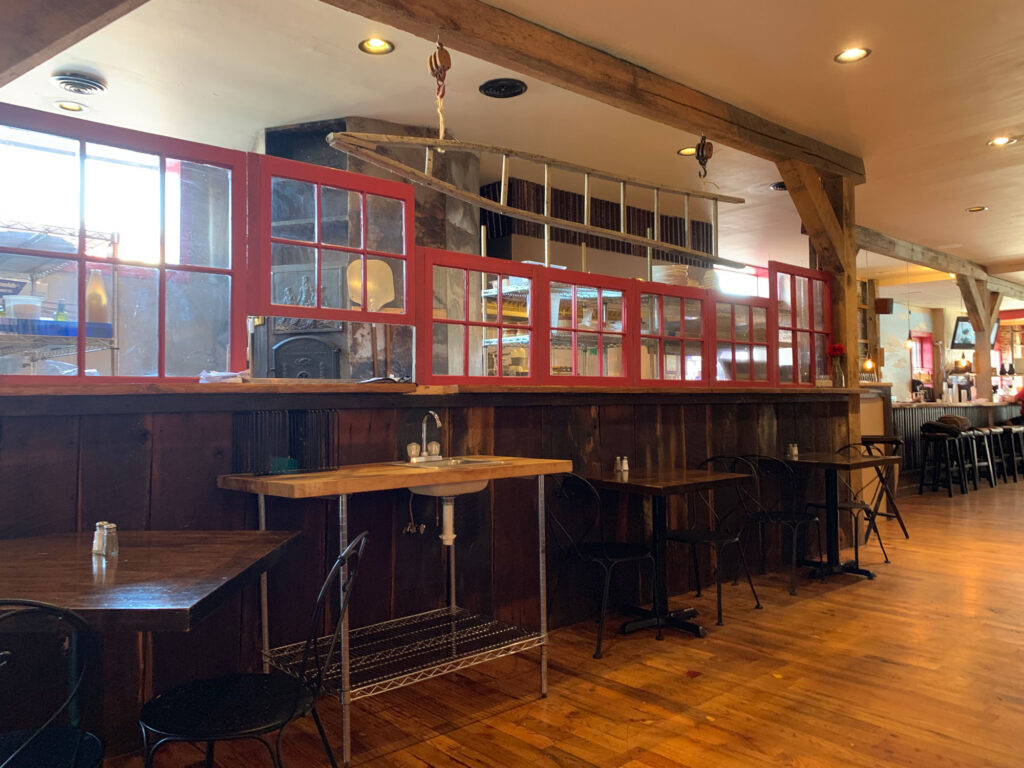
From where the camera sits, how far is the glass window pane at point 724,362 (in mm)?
4988

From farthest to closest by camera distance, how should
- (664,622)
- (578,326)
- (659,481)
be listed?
1. (578,326)
2. (664,622)
3. (659,481)

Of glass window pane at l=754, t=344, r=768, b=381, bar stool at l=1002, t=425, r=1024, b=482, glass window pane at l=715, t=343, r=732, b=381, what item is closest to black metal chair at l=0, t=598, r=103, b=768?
glass window pane at l=715, t=343, r=732, b=381

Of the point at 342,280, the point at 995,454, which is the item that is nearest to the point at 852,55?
the point at 342,280

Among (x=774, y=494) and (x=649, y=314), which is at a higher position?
(x=649, y=314)

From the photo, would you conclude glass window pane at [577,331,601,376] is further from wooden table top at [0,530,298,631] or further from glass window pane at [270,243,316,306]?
wooden table top at [0,530,298,631]

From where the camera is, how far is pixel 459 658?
9.18 feet

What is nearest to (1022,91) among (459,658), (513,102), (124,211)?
(513,102)

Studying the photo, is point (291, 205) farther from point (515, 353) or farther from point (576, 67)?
point (576, 67)

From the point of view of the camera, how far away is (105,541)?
2029 millimetres

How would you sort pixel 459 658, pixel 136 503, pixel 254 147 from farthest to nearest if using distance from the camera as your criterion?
pixel 254 147 < pixel 459 658 < pixel 136 503

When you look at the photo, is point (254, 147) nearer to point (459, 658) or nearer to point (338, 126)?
point (338, 126)

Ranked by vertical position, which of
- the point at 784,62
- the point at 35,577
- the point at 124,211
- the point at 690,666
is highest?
the point at 784,62

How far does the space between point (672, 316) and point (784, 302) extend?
3.99 feet

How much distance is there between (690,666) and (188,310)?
244 cm
